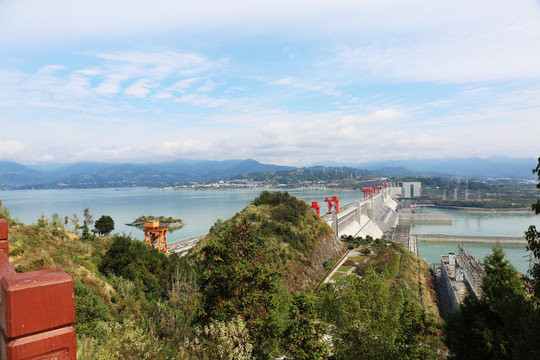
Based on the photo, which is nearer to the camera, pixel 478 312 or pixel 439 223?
pixel 478 312

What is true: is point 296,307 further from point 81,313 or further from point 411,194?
point 411,194

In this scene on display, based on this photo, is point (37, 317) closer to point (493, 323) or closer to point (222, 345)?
point (222, 345)

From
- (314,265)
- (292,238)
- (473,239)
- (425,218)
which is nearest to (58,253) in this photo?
(292,238)

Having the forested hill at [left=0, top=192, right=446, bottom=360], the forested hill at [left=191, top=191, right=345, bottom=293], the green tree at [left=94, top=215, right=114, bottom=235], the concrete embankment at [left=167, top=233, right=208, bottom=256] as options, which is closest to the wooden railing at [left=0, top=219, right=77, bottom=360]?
the forested hill at [left=0, top=192, right=446, bottom=360]

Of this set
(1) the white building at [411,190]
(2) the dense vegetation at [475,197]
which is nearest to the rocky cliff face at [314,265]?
(2) the dense vegetation at [475,197]

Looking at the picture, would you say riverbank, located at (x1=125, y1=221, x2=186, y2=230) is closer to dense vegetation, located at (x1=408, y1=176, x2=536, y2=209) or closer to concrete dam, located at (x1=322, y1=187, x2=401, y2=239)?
concrete dam, located at (x1=322, y1=187, x2=401, y2=239)

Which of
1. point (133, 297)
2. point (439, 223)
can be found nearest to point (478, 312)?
point (133, 297)
